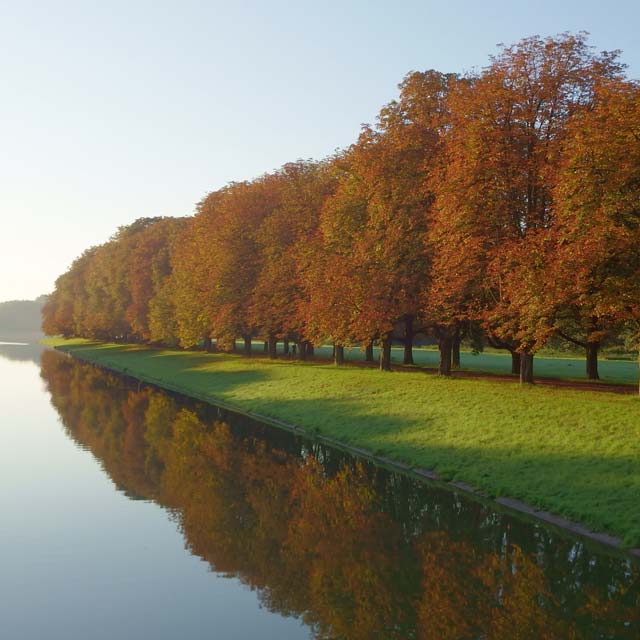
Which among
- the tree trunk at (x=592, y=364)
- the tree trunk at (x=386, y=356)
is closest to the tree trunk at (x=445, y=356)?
the tree trunk at (x=386, y=356)

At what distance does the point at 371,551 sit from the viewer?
16.0 meters

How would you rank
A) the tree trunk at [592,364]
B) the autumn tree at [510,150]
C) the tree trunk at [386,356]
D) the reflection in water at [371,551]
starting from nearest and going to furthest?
the reflection in water at [371,551]
the autumn tree at [510,150]
the tree trunk at [592,364]
the tree trunk at [386,356]

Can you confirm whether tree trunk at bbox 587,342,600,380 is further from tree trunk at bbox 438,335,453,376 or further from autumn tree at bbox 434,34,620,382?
autumn tree at bbox 434,34,620,382

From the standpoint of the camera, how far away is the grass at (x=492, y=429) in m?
19.9

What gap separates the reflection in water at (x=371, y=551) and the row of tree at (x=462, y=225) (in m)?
12.1

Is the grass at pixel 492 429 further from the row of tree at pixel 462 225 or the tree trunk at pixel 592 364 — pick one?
the tree trunk at pixel 592 364

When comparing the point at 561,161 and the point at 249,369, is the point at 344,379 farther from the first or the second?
the point at 561,161

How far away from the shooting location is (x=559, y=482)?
2080 cm

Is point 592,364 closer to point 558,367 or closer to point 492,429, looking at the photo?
point 558,367

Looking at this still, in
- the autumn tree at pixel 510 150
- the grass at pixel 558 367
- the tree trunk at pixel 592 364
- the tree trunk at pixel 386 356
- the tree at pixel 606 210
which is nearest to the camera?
the tree at pixel 606 210

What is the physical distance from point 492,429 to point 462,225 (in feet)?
37.4

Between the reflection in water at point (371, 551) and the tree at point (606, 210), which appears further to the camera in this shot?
the tree at point (606, 210)

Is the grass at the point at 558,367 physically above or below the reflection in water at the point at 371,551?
above

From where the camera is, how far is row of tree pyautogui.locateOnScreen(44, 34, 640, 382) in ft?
94.0
